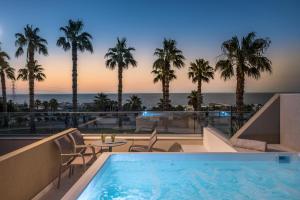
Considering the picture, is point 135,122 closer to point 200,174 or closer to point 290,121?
point 200,174

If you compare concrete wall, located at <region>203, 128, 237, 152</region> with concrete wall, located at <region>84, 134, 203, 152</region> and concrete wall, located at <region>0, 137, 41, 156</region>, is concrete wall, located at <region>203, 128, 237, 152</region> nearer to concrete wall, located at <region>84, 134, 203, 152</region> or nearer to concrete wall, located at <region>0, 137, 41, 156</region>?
concrete wall, located at <region>84, 134, 203, 152</region>

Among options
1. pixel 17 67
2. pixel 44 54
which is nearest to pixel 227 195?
pixel 44 54

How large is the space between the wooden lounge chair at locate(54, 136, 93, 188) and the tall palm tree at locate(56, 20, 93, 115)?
46.0 ft

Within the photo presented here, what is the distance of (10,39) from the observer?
19.1 metres

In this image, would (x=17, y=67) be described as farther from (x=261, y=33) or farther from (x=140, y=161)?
(x=140, y=161)

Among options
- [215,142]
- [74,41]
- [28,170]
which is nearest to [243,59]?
[215,142]

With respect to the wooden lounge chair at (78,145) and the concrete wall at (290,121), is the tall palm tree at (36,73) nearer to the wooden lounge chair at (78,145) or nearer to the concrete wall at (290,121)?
the wooden lounge chair at (78,145)

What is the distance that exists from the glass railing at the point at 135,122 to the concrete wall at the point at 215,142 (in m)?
0.93

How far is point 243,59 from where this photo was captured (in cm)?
1623

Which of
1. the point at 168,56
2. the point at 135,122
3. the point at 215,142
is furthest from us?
the point at 168,56

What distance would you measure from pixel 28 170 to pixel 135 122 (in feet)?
16.6

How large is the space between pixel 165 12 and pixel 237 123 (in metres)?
7.70

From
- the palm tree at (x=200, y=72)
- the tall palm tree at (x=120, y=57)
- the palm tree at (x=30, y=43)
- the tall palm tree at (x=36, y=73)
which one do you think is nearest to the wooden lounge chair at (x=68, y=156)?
the tall palm tree at (x=120, y=57)

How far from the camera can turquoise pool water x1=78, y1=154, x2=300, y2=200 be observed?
501cm
